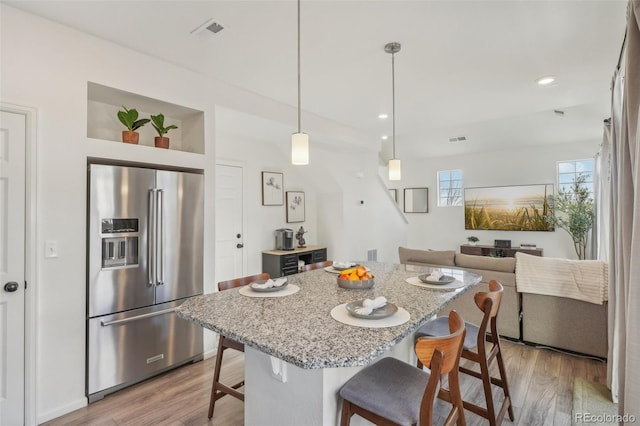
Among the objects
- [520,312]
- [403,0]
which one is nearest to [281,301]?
[403,0]

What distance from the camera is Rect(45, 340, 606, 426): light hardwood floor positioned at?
2.22 m

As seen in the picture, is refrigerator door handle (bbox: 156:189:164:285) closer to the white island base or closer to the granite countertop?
the granite countertop

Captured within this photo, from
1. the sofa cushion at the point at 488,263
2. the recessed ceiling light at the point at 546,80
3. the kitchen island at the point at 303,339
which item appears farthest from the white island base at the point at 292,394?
the recessed ceiling light at the point at 546,80

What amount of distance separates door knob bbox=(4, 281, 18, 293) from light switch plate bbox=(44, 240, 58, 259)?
0.75 feet

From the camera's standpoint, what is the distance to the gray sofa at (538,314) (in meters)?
2.99

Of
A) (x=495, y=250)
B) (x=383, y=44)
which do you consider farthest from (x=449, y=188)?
(x=383, y=44)

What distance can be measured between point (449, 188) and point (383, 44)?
6.10 metres

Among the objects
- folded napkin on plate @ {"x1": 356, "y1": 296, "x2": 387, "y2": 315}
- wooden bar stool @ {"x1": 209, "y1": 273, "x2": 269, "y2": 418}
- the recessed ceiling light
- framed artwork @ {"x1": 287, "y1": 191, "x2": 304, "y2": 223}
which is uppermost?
the recessed ceiling light

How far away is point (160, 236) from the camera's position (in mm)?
2799

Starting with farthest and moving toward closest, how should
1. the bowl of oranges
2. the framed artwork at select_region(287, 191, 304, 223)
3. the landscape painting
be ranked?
the landscape painting
the framed artwork at select_region(287, 191, 304, 223)
the bowl of oranges

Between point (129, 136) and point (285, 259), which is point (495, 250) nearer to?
point (285, 259)

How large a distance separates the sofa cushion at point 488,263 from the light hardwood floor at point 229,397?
84cm

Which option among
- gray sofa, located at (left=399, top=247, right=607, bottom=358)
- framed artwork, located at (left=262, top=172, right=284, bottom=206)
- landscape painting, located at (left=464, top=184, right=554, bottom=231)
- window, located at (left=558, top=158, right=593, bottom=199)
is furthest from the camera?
landscape painting, located at (left=464, top=184, right=554, bottom=231)

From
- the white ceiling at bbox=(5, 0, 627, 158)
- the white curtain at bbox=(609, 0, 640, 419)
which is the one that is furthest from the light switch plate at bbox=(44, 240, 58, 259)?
the white curtain at bbox=(609, 0, 640, 419)
